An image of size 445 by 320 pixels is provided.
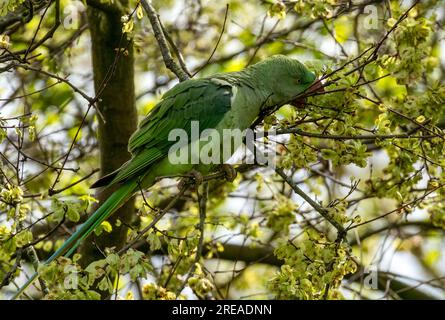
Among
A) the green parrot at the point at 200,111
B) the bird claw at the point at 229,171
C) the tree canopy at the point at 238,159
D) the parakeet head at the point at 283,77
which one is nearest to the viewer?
the tree canopy at the point at 238,159

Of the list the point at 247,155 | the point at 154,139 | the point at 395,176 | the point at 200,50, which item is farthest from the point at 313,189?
the point at 200,50

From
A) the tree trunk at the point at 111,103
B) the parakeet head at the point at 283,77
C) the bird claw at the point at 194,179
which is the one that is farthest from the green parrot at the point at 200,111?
the tree trunk at the point at 111,103

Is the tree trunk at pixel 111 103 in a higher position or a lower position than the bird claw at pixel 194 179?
higher

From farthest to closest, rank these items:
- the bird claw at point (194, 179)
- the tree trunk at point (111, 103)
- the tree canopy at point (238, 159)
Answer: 1. the tree trunk at point (111, 103)
2. the bird claw at point (194, 179)
3. the tree canopy at point (238, 159)

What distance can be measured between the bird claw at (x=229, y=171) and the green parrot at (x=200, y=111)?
162 mm

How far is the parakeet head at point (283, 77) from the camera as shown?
17.2 ft

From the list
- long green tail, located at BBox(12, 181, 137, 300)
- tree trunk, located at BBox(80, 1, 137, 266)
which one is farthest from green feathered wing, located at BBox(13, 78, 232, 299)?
tree trunk, located at BBox(80, 1, 137, 266)

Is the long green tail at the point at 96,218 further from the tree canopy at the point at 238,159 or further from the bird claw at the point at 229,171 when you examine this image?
the bird claw at the point at 229,171

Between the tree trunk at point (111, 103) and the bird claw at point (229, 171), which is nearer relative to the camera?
the bird claw at point (229, 171)

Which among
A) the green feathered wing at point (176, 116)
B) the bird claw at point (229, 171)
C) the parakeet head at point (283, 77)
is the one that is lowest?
the bird claw at point (229, 171)
